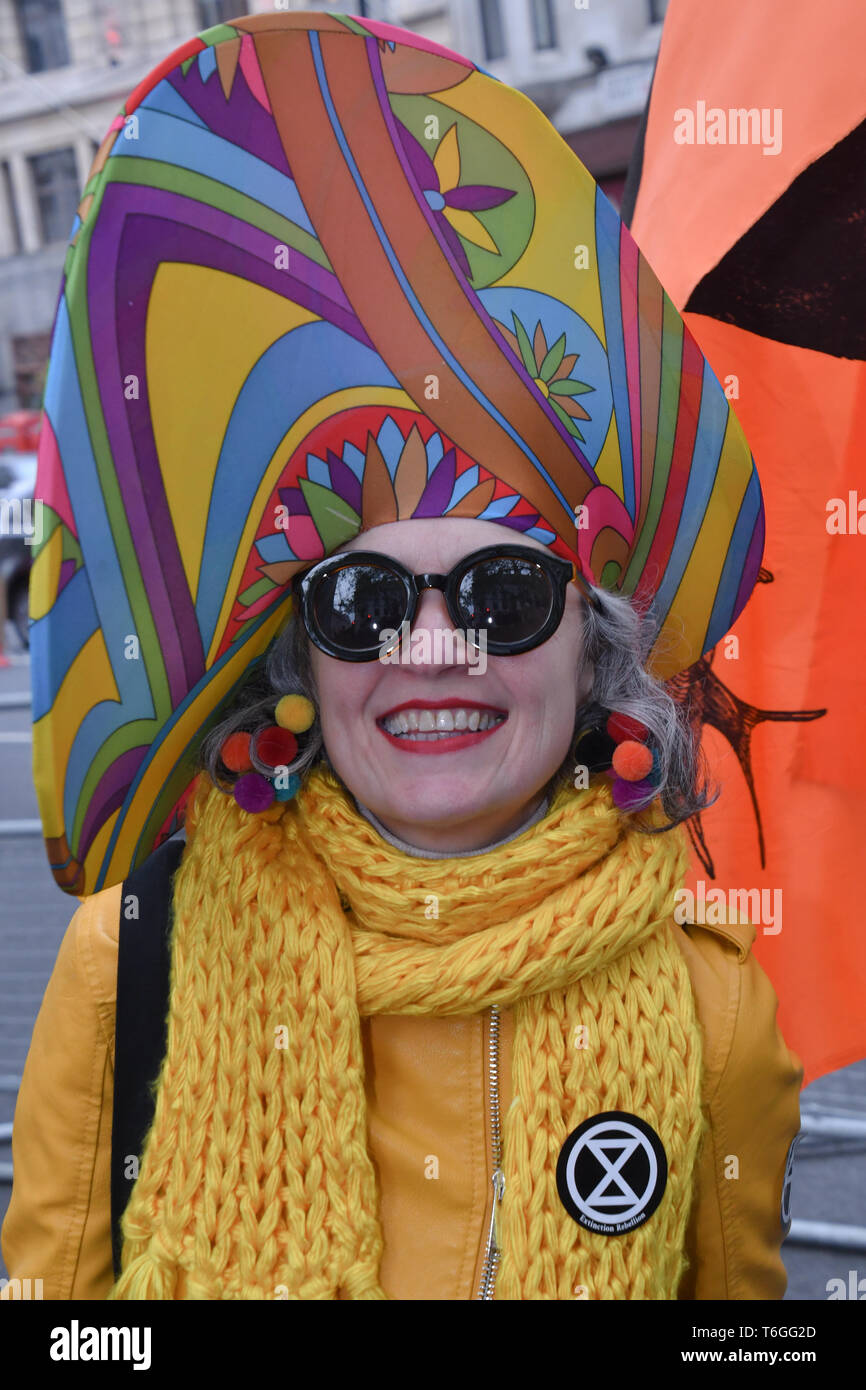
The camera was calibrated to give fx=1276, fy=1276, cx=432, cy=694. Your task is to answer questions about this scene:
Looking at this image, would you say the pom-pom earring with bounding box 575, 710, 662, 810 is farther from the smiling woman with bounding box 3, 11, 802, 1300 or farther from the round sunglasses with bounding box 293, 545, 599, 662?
the round sunglasses with bounding box 293, 545, 599, 662

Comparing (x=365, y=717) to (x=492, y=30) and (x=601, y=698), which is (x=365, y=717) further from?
(x=492, y=30)

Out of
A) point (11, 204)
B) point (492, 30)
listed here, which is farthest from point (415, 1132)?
point (11, 204)

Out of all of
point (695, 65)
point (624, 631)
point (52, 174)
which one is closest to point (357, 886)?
point (624, 631)

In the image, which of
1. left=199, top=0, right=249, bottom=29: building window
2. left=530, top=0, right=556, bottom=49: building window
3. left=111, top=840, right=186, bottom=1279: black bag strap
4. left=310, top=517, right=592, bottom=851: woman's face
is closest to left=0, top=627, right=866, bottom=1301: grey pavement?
left=111, top=840, right=186, bottom=1279: black bag strap

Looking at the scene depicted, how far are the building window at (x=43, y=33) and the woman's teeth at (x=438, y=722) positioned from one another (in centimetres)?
1771

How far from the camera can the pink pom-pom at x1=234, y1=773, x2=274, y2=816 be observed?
5.29 ft

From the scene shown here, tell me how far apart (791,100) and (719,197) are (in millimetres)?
169

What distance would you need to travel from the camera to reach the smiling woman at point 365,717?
1435 mm

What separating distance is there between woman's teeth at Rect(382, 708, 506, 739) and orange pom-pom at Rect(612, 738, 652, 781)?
0.17 metres

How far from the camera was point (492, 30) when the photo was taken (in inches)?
509

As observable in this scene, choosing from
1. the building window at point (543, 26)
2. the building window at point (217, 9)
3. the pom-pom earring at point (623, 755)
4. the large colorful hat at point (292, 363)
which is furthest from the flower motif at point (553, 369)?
the building window at point (217, 9)

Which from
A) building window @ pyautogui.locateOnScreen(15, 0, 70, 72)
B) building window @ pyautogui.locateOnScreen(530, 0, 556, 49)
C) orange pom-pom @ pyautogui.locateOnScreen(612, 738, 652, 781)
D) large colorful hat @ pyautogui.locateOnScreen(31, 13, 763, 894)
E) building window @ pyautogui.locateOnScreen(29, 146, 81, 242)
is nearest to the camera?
large colorful hat @ pyautogui.locateOnScreen(31, 13, 763, 894)

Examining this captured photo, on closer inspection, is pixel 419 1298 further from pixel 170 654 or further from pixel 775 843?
pixel 775 843

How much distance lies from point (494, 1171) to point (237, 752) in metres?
0.61
